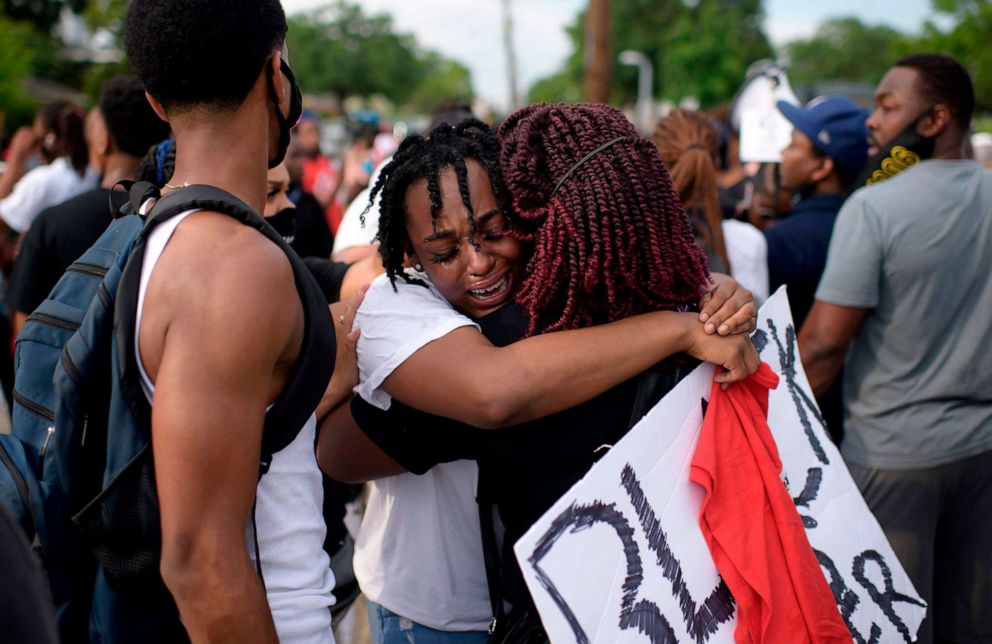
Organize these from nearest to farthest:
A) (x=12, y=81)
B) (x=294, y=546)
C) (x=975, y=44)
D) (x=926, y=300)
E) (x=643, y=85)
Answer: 1. (x=294, y=546)
2. (x=926, y=300)
3. (x=12, y=81)
4. (x=975, y=44)
5. (x=643, y=85)

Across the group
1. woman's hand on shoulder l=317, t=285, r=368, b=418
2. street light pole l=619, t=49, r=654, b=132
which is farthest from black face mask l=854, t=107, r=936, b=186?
street light pole l=619, t=49, r=654, b=132

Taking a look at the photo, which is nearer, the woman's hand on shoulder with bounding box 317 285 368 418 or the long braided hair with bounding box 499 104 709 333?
the long braided hair with bounding box 499 104 709 333

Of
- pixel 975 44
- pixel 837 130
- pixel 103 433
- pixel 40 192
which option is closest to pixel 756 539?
pixel 103 433

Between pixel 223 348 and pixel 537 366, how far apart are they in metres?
0.57

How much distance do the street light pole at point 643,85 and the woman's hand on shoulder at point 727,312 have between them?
3620 centimetres

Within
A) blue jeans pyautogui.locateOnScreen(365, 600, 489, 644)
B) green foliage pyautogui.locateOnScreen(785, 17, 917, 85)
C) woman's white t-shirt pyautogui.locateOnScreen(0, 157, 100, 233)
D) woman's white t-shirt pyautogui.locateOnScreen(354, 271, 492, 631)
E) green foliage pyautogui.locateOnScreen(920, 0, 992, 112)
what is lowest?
green foliage pyautogui.locateOnScreen(785, 17, 917, 85)

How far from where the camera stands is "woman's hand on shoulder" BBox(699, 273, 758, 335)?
172 cm

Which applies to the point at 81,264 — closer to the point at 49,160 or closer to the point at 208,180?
the point at 208,180

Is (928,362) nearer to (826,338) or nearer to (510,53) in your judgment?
(826,338)

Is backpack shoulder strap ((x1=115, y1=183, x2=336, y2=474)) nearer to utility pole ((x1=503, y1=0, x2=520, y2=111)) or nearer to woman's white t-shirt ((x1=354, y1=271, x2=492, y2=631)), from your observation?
woman's white t-shirt ((x1=354, y1=271, x2=492, y2=631))

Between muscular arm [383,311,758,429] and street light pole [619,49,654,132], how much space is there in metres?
36.3

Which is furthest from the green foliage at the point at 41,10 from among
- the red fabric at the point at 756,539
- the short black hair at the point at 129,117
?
the red fabric at the point at 756,539

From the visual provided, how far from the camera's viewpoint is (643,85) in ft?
183

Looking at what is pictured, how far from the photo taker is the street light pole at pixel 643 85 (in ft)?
141
